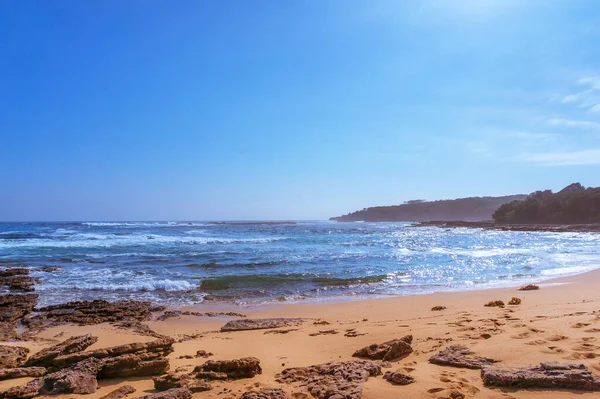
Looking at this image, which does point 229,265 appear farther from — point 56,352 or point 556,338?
point 556,338

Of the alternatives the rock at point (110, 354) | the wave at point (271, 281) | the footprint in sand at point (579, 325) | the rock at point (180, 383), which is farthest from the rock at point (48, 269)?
the footprint in sand at point (579, 325)

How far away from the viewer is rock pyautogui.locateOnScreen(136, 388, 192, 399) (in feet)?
11.3

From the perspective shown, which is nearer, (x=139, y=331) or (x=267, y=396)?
(x=267, y=396)

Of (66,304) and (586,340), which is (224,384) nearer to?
(586,340)

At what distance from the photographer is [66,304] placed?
918 cm

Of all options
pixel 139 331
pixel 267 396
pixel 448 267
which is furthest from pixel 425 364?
pixel 448 267

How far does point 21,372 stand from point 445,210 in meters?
144

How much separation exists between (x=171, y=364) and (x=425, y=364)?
306cm

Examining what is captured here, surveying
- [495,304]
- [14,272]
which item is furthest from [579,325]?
[14,272]

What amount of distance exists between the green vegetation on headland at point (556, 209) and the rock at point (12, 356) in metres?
68.6

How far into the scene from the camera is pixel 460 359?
4262 millimetres

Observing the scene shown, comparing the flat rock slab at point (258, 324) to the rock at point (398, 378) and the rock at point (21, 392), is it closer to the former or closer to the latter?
the rock at point (21, 392)

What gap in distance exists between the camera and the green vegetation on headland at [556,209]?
57750 millimetres

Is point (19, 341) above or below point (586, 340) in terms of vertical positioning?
below
